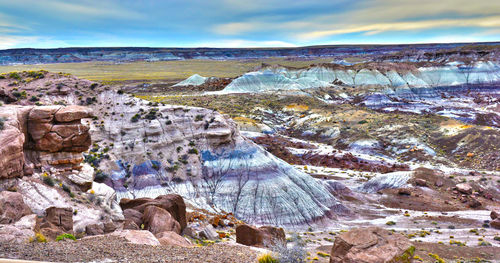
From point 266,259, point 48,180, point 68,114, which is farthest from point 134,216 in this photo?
point 266,259

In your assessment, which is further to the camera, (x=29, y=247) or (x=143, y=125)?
(x=143, y=125)

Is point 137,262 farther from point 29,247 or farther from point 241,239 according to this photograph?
point 241,239

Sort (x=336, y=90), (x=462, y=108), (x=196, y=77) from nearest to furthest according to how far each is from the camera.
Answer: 1. (x=462, y=108)
2. (x=336, y=90)
3. (x=196, y=77)

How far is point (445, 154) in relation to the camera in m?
58.7

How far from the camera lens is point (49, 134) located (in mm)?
19344

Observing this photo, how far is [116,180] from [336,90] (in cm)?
10604

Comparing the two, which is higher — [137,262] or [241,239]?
[137,262]

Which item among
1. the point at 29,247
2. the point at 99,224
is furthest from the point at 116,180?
the point at 29,247

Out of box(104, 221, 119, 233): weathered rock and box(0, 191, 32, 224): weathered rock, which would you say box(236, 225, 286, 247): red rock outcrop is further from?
box(0, 191, 32, 224): weathered rock

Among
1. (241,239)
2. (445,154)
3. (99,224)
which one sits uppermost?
(99,224)

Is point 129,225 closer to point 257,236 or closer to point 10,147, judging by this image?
point 10,147

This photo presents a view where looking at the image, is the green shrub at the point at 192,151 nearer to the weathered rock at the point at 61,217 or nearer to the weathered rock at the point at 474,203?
the weathered rock at the point at 61,217

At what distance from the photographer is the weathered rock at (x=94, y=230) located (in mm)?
15289

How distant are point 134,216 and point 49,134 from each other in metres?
6.65
